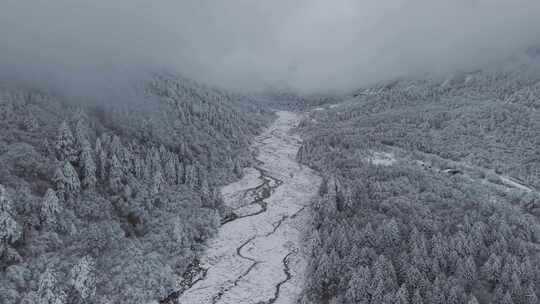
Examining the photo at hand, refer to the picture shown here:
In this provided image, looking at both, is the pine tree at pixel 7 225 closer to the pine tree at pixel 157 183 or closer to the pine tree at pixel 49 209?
the pine tree at pixel 49 209

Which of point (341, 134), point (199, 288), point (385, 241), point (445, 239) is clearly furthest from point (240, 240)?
point (341, 134)

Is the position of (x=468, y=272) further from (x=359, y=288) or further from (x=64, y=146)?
(x=64, y=146)

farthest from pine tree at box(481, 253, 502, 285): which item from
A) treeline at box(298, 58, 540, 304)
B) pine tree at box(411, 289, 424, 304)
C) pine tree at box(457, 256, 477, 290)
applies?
pine tree at box(411, 289, 424, 304)

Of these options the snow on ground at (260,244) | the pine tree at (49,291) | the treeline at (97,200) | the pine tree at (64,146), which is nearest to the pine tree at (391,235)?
the snow on ground at (260,244)

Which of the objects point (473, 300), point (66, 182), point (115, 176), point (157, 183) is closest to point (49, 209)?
point (66, 182)

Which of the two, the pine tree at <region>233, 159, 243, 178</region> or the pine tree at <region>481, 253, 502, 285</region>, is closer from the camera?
the pine tree at <region>481, 253, 502, 285</region>

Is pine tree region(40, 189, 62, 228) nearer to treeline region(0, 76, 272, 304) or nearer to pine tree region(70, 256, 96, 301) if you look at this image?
treeline region(0, 76, 272, 304)
